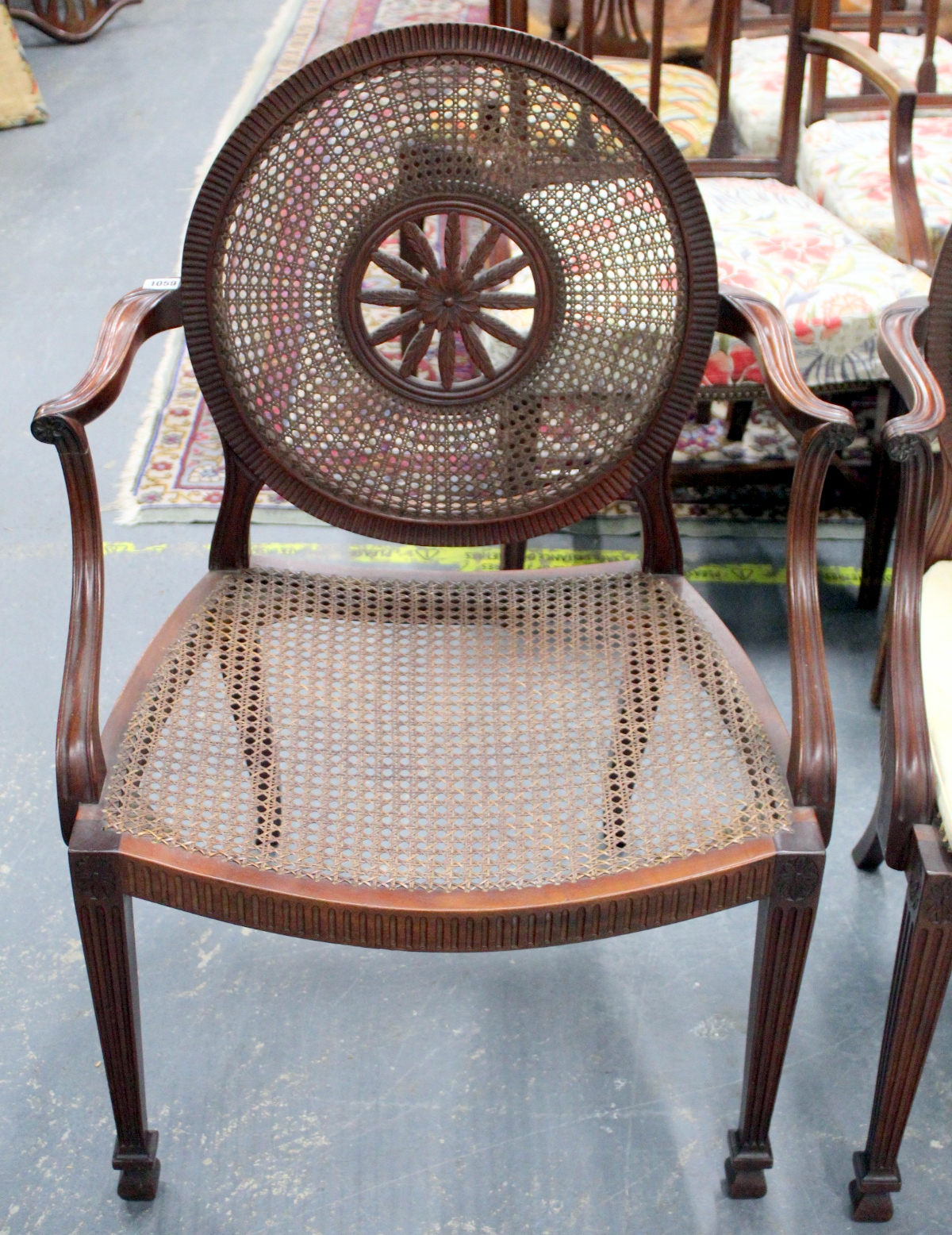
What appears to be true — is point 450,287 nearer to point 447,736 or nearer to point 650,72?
point 447,736

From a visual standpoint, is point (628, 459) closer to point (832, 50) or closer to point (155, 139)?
point (832, 50)

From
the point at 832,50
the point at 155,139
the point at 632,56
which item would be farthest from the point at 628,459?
the point at 155,139

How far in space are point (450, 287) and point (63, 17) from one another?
14.3 feet

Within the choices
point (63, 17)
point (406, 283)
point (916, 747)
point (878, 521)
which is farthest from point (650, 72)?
point (63, 17)

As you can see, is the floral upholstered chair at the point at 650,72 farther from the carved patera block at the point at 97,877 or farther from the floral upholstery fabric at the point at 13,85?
the floral upholstery fabric at the point at 13,85

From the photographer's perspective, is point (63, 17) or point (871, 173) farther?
point (63, 17)

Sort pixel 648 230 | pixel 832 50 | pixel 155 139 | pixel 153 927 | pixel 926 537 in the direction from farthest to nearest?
1. pixel 155 139
2. pixel 832 50
3. pixel 153 927
4. pixel 926 537
5. pixel 648 230

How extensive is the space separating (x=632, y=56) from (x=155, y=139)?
1876 millimetres

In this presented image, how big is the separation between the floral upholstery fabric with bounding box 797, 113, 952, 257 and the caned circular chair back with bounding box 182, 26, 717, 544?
102 centimetres

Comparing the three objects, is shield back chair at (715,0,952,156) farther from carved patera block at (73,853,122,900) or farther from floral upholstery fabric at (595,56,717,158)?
carved patera block at (73,853,122,900)

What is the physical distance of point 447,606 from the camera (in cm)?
137

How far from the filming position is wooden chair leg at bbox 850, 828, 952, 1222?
43.2 inches

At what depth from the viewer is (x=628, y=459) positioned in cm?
133

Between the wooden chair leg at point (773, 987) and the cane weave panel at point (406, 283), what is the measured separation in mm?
482
